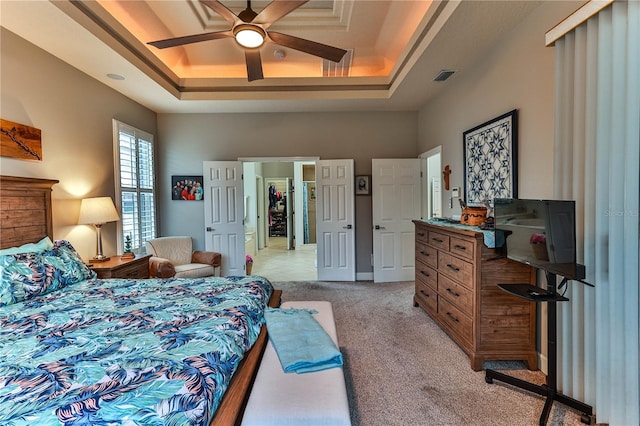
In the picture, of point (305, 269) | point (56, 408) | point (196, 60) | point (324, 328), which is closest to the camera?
point (56, 408)

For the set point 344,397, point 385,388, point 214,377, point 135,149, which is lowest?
point 385,388

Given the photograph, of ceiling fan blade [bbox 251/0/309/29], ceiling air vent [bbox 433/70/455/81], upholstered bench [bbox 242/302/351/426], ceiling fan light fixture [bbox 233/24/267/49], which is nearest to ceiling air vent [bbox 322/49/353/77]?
ceiling air vent [bbox 433/70/455/81]

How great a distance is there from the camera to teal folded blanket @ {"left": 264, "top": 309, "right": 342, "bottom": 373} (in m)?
1.60

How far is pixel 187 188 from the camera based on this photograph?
198 inches

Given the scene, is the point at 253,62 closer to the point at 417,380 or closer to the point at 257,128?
the point at 257,128

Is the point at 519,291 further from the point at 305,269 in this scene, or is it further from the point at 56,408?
the point at 305,269

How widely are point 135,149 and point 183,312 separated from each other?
3.50m

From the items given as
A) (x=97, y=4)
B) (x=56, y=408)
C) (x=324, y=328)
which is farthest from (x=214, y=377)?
(x=97, y=4)

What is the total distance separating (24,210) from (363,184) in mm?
4219

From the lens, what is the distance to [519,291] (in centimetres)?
194

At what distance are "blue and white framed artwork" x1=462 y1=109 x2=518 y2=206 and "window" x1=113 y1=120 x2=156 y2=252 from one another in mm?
4479

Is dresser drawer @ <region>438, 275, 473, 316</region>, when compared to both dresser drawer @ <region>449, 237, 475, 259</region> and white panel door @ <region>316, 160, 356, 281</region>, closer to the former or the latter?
dresser drawer @ <region>449, 237, 475, 259</region>

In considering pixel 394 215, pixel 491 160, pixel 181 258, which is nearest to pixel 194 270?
pixel 181 258

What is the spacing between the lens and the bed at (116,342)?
1.09m
